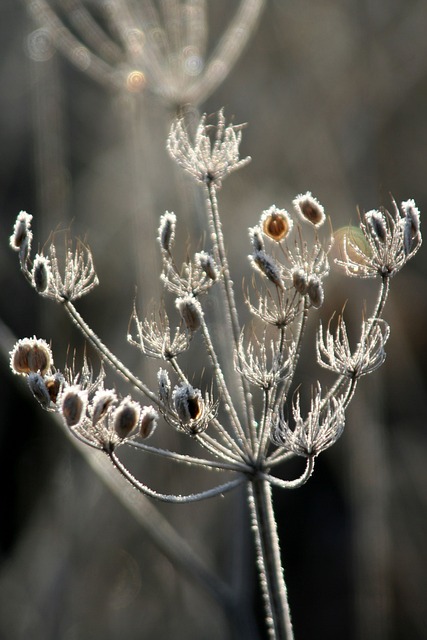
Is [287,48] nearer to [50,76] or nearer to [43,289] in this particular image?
[50,76]

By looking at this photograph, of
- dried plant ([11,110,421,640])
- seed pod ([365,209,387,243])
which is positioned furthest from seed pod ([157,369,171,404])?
seed pod ([365,209,387,243])

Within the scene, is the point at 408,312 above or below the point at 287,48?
below

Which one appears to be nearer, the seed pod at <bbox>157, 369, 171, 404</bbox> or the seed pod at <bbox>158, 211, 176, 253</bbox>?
the seed pod at <bbox>157, 369, 171, 404</bbox>

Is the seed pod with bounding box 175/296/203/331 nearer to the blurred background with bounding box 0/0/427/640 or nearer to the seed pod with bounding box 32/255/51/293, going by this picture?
the seed pod with bounding box 32/255/51/293

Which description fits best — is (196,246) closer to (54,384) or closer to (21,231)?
(21,231)

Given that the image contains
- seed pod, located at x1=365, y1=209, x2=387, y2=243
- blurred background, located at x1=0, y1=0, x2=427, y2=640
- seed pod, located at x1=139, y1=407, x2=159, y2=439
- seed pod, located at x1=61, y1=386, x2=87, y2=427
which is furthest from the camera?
blurred background, located at x1=0, y1=0, x2=427, y2=640

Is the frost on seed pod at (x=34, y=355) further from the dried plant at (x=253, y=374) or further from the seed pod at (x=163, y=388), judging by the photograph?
the seed pod at (x=163, y=388)

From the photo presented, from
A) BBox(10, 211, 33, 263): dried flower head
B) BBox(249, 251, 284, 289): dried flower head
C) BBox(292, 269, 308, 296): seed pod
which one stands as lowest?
BBox(292, 269, 308, 296): seed pod

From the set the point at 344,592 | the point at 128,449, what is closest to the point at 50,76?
the point at 128,449
